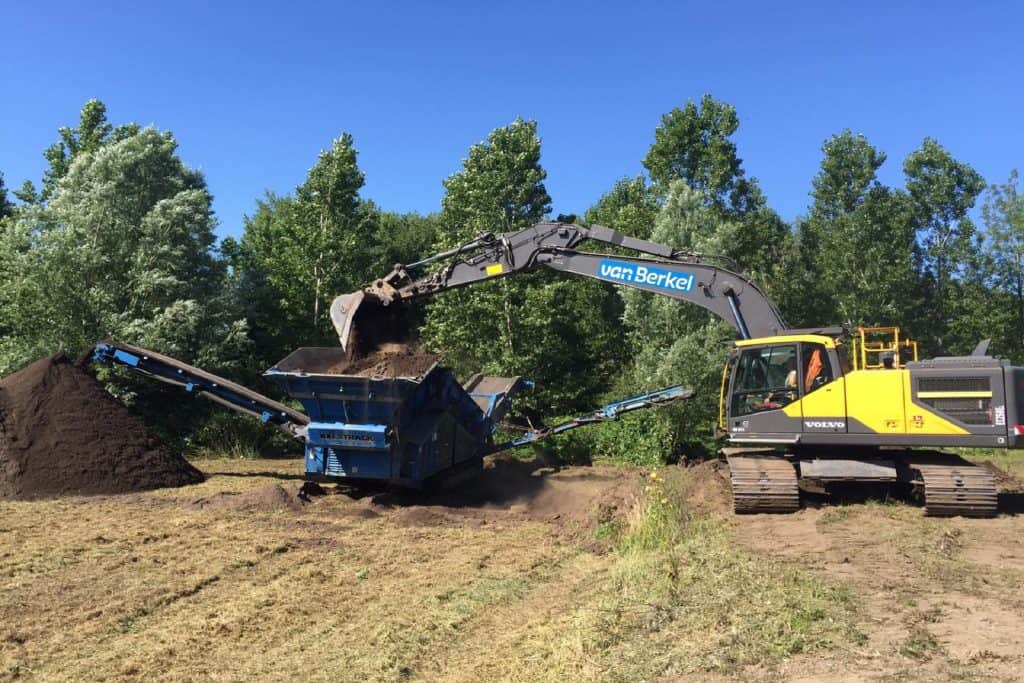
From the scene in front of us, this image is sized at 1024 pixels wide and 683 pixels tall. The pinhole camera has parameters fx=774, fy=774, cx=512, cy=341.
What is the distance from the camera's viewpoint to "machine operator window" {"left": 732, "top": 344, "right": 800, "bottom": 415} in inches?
427

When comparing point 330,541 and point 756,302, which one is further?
point 756,302

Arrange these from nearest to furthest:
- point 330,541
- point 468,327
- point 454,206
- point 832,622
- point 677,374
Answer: point 832,622 < point 330,541 < point 677,374 < point 468,327 < point 454,206

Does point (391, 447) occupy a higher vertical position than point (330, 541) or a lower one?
higher

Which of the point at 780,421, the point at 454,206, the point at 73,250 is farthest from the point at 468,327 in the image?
the point at 780,421

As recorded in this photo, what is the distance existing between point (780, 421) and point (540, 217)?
13.8 meters

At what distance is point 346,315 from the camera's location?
492 inches

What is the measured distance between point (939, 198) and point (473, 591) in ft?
96.1

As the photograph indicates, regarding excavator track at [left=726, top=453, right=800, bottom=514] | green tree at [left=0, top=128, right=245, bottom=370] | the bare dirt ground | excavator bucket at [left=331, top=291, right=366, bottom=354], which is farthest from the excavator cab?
green tree at [left=0, top=128, right=245, bottom=370]

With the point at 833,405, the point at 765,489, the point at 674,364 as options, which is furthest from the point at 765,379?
the point at 674,364

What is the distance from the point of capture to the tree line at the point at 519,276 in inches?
760

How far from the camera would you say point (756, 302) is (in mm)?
11922

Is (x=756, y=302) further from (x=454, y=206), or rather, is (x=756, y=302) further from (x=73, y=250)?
(x=73, y=250)

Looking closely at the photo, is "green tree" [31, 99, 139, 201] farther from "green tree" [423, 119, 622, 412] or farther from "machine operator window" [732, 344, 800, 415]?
"machine operator window" [732, 344, 800, 415]

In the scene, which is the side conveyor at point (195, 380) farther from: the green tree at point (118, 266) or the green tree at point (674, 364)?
the green tree at point (674, 364)
